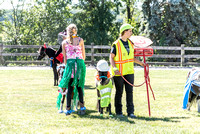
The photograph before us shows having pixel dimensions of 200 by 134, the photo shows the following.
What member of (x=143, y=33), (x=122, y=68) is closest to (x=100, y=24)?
(x=143, y=33)

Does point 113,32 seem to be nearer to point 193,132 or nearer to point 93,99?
point 93,99

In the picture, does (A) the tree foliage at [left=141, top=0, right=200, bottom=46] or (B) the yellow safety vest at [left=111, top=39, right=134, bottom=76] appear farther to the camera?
(A) the tree foliage at [left=141, top=0, right=200, bottom=46]

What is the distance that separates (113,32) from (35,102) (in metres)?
28.9

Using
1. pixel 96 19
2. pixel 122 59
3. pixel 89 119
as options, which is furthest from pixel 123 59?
pixel 96 19

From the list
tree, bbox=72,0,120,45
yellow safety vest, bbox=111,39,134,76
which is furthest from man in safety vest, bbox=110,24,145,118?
tree, bbox=72,0,120,45

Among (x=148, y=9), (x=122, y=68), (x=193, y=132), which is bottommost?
(x=193, y=132)

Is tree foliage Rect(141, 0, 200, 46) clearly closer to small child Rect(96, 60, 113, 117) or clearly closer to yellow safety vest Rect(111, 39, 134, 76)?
yellow safety vest Rect(111, 39, 134, 76)

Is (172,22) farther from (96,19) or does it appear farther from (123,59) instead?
A: (123,59)

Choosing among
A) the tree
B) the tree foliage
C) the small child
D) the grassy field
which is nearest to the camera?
the grassy field

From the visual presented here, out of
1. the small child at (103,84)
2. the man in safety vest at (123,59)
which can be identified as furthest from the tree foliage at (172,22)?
the small child at (103,84)

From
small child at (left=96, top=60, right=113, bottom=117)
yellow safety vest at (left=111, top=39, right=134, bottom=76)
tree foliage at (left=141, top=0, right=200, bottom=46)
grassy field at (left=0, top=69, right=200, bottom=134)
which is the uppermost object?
tree foliage at (left=141, top=0, right=200, bottom=46)

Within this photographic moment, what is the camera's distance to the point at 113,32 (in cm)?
3688

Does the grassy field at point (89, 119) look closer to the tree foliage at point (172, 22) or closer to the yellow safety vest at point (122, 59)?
the yellow safety vest at point (122, 59)

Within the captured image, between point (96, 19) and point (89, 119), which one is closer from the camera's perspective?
point (89, 119)
